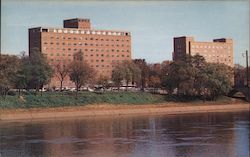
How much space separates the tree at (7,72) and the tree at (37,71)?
4.41 meters

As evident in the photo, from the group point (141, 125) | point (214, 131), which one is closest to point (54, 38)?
point (141, 125)

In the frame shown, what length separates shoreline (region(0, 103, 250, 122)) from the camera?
65250 millimetres

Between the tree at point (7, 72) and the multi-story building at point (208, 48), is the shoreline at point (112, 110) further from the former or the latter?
the multi-story building at point (208, 48)

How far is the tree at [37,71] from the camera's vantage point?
253 ft

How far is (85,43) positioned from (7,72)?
260 feet

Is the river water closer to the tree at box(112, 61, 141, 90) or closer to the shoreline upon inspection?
the shoreline

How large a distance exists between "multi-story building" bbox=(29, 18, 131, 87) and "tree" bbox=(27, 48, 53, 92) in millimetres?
59987

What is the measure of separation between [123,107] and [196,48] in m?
76.0

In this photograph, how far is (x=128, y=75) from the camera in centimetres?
9256

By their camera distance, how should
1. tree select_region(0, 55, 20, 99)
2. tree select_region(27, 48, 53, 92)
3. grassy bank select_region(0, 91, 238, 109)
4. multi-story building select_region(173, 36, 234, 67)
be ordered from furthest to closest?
multi-story building select_region(173, 36, 234, 67) < tree select_region(27, 48, 53, 92) < grassy bank select_region(0, 91, 238, 109) < tree select_region(0, 55, 20, 99)

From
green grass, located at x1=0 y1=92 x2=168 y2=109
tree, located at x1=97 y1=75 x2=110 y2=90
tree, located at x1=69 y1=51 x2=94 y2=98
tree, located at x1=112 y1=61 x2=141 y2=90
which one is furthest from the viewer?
tree, located at x1=97 y1=75 x2=110 y2=90

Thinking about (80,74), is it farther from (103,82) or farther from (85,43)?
(85,43)

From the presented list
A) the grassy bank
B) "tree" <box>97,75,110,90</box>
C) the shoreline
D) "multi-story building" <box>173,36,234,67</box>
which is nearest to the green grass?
the grassy bank

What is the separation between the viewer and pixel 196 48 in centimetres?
14912
